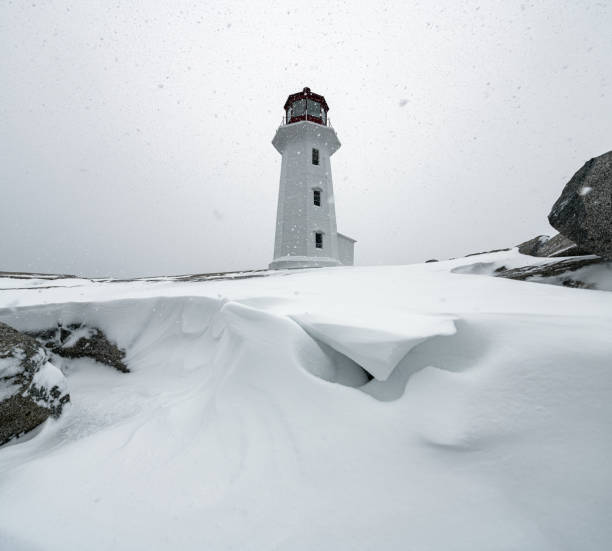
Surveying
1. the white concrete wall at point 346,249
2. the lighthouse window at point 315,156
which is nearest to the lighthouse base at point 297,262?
the lighthouse window at point 315,156

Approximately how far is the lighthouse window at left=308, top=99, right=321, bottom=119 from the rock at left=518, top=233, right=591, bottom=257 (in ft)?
55.1

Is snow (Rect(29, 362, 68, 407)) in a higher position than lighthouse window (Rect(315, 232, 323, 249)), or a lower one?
lower

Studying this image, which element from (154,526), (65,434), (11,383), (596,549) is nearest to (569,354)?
(596,549)

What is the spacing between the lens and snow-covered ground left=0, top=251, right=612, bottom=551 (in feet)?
2.90

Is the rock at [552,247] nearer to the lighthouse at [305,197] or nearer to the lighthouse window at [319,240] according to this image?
the lighthouse at [305,197]

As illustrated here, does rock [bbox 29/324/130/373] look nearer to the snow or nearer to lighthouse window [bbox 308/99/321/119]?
the snow

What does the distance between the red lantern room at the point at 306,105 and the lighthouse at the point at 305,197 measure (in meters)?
0.63

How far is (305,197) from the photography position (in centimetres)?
1435

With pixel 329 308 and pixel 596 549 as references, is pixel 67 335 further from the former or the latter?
pixel 596 549

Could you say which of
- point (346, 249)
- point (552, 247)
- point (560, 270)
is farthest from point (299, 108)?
point (560, 270)

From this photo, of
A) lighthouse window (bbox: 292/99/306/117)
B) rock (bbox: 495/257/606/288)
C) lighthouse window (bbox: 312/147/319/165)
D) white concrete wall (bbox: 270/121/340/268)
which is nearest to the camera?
rock (bbox: 495/257/606/288)

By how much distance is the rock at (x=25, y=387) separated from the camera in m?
1.78

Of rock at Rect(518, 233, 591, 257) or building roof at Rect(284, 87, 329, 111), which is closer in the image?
rock at Rect(518, 233, 591, 257)

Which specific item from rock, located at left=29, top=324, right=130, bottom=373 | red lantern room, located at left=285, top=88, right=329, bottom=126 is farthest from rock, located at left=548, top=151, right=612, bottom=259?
red lantern room, located at left=285, top=88, right=329, bottom=126
